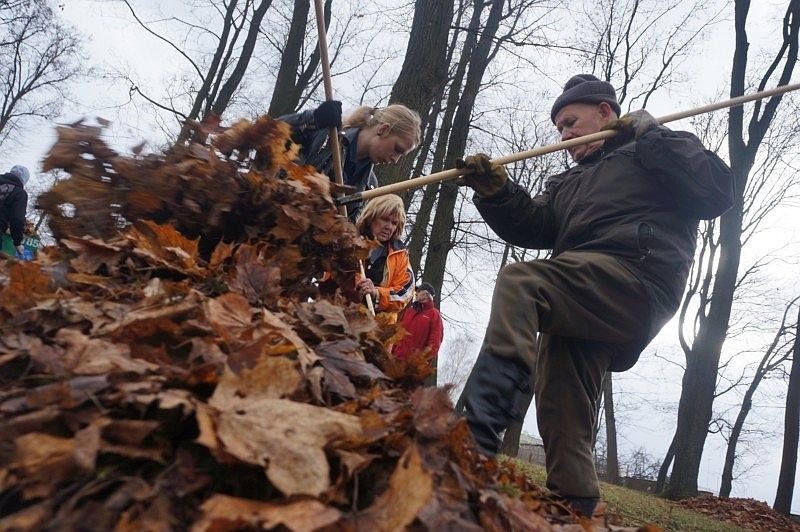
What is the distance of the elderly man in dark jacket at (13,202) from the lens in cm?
711

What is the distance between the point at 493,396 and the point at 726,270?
413 inches

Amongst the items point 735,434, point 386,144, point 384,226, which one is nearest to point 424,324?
point 384,226

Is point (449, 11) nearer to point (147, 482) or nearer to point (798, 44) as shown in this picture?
point (147, 482)

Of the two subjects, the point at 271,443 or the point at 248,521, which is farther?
the point at 271,443

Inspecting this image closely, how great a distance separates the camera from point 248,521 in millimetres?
659

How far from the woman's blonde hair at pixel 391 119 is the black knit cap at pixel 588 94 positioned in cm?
90

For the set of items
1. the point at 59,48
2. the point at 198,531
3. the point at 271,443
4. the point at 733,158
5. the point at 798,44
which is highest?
the point at 59,48

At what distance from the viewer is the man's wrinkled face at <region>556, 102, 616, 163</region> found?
9.77ft

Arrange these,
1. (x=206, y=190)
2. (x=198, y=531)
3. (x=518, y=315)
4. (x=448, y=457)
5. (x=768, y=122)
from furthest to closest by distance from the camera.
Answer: (x=768, y=122)
(x=518, y=315)
(x=206, y=190)
(x=448, y=457)
(x=198, y=531)

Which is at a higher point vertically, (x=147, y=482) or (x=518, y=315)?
(x=518, y=315)

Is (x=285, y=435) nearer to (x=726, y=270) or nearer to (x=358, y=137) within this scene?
(x=358, y=137)

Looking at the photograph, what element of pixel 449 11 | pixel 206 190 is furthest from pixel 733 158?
pixel 206 190

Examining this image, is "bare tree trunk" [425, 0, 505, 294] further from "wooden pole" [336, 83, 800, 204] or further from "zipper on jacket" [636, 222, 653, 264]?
"zipper on jacket" [636, 222, 653, 264]

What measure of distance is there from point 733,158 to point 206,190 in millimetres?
11250
